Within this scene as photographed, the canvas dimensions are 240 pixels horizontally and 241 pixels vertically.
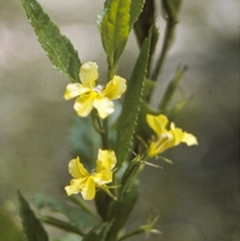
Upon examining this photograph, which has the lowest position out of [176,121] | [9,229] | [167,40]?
[176,121]

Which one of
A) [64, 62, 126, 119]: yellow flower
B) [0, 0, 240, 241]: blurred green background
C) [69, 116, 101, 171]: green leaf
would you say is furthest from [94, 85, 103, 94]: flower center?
[0, 0, 240, 241]: blurred green background

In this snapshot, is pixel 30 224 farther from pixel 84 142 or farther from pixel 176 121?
pixel 176 121

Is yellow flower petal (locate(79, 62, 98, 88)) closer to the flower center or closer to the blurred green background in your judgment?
the flower center

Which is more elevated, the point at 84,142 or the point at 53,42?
the point at 53,42

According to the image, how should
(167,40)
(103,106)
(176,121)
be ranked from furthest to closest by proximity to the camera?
(176,121), (167,40), (103,106)

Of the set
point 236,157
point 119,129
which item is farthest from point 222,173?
point 119,129


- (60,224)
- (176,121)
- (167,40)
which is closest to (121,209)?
(60,224)

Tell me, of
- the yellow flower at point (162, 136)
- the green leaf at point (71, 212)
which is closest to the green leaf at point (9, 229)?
the green leaf at point (71, 212)

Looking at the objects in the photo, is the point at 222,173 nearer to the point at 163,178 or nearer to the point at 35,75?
the point at 163,178
